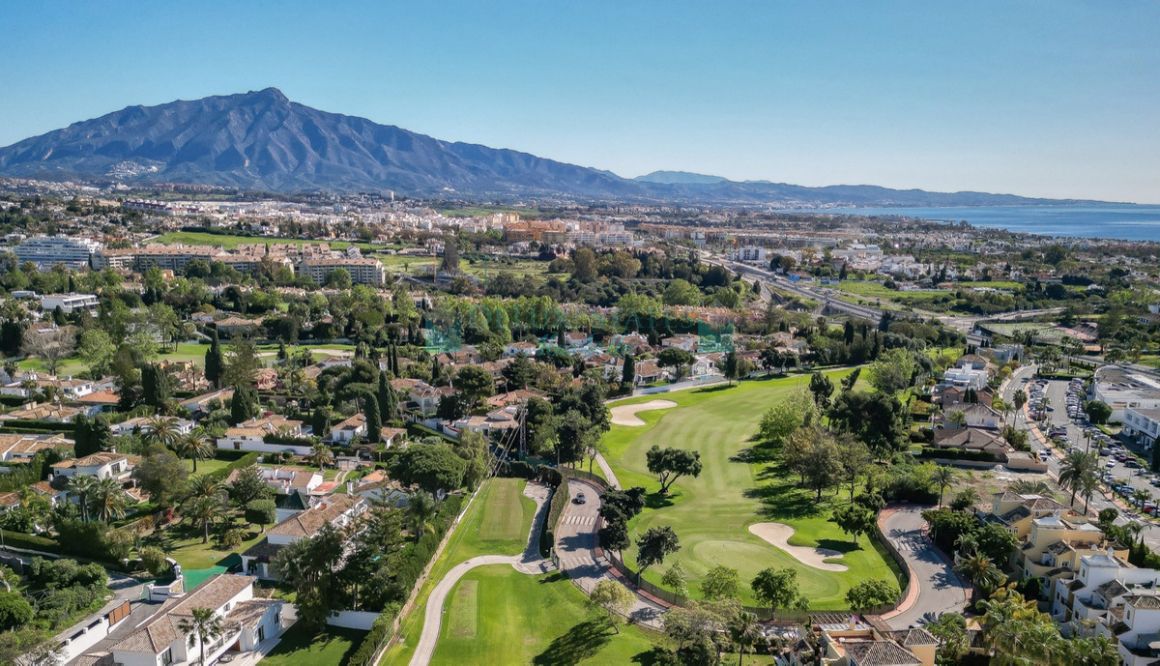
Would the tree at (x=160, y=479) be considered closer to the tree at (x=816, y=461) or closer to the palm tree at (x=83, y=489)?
the palm tree at (x=83, y=489)

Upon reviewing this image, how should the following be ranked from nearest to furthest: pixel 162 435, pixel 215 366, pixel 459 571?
pixel 459 571 < pixel 162 435 < pixel 215 366

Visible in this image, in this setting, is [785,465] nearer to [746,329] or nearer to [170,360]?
[746,329]

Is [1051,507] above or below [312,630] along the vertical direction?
above

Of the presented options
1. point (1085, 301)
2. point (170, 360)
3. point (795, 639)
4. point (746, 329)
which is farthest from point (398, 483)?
point (1085, 301)

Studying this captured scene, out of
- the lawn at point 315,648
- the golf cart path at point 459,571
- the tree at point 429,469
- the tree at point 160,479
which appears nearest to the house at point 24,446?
the tree at point 160,479

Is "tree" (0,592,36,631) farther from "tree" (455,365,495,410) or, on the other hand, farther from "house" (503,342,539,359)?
"house" (503,342,539,359)

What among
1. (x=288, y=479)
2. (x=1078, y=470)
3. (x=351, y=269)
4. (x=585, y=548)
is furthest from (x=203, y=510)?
(x=351, y=269)

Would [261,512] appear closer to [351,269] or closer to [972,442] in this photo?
[972,442]
